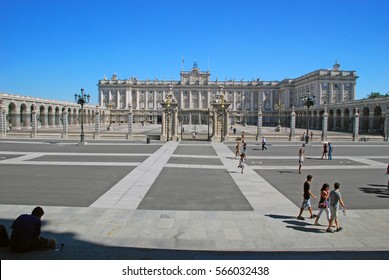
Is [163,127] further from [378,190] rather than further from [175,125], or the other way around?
[378,190]

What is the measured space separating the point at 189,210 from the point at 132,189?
3803 millimetres

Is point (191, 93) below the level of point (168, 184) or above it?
above

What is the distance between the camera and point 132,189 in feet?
47.2

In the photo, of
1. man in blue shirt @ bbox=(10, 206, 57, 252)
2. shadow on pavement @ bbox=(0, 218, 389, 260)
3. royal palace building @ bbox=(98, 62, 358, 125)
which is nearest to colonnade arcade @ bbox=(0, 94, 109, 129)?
royal palace building @ bbox=(98, 62, 358, 125)

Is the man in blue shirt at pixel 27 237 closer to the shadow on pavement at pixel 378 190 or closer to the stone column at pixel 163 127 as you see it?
the shadow on pavement at pixel 378 190

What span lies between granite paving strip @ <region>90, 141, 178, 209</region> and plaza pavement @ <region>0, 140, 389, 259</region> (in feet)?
0.12

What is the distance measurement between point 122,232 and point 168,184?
6.45 m

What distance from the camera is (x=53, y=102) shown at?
84.9 metres

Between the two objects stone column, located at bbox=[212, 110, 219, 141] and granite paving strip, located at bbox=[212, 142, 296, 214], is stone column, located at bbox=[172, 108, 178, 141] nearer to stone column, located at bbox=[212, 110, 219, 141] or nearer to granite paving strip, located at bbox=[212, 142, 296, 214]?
stone column, located at bbox=[212, 110, 219, 141]

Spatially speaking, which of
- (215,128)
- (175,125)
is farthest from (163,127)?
(215,128)

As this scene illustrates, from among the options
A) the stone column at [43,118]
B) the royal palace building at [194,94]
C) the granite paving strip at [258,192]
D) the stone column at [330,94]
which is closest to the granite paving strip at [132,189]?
the granite paving strip at [258,192]

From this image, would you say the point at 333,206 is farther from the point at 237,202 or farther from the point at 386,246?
the point at 237,202
